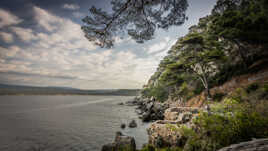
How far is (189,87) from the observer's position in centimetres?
2639

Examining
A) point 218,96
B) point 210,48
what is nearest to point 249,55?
point 210,48

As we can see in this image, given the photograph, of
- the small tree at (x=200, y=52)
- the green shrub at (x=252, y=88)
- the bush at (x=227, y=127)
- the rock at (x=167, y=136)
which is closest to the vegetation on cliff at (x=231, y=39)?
the small tree at (x=200, y=52)

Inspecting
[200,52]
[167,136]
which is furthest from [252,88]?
[167,136]

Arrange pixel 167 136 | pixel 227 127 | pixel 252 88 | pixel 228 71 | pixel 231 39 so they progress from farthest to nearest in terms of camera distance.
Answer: pixel 228 71 < pixel 231 39 < pixel 252 88 < pixel 167 136 < pixel 227 127

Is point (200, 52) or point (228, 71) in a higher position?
point (200, 52)

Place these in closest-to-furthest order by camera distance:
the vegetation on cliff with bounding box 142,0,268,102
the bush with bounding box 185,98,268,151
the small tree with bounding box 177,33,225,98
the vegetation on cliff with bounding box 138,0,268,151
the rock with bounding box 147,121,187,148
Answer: the bush with bounding box 185,98,268,151, the vegetation on cliff with bounding box 138,0,268,151, the rock with bounding box 147,121,187,148, the vegetation on cliff with bounding box 142,0,268,102, the small tree with bounding box 177,33,225,98

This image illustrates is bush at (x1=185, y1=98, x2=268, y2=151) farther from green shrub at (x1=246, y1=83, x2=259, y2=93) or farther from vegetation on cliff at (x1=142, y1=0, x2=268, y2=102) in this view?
vegetation on cliff at (x1=142, y1=0, x2=268, y2=102)

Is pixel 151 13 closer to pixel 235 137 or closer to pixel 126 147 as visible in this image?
pixel 235 137

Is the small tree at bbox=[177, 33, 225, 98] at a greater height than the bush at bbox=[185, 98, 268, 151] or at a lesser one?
greater

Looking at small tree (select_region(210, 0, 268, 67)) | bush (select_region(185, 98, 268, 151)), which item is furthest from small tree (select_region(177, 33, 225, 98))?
bush (select_region(185, 98, 268, 151))

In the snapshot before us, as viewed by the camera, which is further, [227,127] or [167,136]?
[167,136]

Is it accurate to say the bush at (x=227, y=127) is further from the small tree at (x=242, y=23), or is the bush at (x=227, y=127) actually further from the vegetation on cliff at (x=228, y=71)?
the small tree at (x=242, y=23)

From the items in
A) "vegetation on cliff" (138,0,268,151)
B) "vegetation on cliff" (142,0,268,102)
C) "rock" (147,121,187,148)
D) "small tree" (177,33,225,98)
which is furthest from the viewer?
"small tree" (177,33,225,98)

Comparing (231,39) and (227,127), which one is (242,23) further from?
(227,127)
